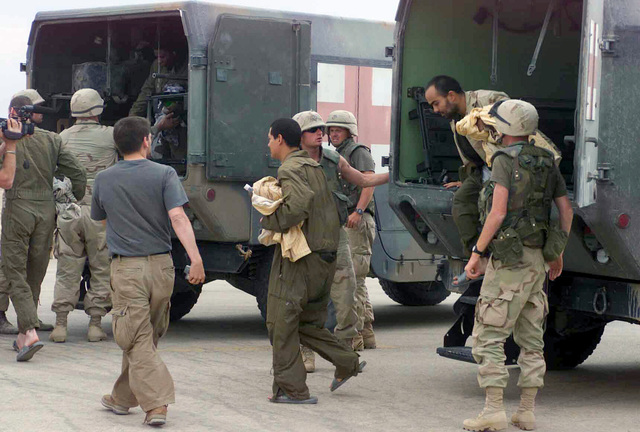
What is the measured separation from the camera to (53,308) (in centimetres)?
892

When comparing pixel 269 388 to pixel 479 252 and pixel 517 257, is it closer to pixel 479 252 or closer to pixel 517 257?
pixel 479 252

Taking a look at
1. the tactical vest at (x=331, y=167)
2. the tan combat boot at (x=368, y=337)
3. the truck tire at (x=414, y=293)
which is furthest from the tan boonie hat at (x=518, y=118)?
the truck tire at (x=414, y=293)

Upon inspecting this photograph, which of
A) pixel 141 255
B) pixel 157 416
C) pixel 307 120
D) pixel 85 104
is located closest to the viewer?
pixel 157 416

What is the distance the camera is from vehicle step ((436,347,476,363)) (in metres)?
6.66

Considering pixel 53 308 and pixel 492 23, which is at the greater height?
pixel 492 23

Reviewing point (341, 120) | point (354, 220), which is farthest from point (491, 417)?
point (341, 120)

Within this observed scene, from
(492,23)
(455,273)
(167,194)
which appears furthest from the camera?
(492,23)

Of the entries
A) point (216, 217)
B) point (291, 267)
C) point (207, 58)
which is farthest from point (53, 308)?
point (291, 267)

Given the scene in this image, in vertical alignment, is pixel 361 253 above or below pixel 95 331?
above

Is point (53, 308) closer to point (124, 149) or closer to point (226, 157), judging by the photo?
point (226, 157)

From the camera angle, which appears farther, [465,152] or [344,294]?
[344,294]

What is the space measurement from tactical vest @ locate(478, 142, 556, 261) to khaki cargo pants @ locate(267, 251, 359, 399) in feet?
3.53

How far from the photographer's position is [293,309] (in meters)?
6.54

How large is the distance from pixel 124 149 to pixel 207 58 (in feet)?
8.93
